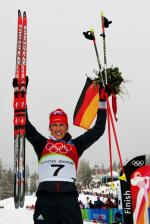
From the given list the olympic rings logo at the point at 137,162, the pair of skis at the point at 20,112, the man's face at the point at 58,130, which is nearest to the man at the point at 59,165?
the man's face at the point at 58,130

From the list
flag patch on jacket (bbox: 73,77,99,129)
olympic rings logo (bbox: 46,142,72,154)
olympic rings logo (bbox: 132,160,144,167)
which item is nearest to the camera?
olympic rings logo (bbox: 46,142,72,154)

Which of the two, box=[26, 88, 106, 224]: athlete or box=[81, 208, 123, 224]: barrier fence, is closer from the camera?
box=[26, 88, 106, 224]: athlete

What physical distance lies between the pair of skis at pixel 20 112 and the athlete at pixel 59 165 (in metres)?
0.18

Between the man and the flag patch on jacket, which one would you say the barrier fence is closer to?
the flag patch on jacket

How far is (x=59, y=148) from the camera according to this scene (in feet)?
14.9

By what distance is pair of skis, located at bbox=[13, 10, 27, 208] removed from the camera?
484 cm

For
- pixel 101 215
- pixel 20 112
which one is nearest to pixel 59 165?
pixel 20 112

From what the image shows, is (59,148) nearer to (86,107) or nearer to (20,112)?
(20,112)

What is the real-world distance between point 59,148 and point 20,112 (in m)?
0.68

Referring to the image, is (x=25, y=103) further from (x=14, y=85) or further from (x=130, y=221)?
(x=130, y=221)

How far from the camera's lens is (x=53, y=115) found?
4.68 meters

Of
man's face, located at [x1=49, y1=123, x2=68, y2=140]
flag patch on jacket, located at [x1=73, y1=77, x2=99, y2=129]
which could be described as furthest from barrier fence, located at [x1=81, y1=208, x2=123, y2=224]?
man's face, located at [x1=49, y1=123, x2=68, y2=140]

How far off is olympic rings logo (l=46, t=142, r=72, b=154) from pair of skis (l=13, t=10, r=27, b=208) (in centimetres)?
41

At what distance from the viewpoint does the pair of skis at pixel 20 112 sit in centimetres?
484
